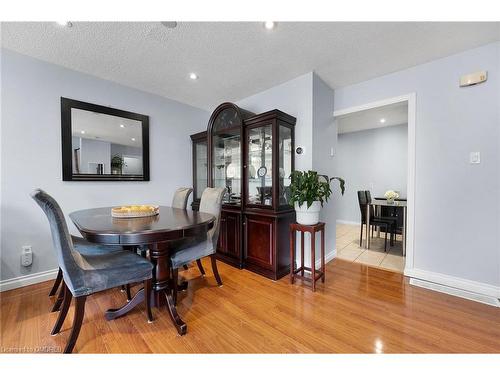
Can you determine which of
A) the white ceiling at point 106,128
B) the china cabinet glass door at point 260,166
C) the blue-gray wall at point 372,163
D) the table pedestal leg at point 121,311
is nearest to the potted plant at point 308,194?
the china cabinet glass door at point 260,166

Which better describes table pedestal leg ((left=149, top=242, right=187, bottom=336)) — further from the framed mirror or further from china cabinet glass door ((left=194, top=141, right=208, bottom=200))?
china cabinet glass door ((left=194, top=141, right=208, bottom=200))

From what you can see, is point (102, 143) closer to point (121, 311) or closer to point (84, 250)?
point (84, 250)

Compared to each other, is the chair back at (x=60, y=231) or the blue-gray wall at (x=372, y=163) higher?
the blue-gray wall at (x=372, y=163)

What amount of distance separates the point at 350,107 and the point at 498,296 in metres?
2.43

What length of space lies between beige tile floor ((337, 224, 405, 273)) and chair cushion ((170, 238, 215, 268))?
2.06 metres

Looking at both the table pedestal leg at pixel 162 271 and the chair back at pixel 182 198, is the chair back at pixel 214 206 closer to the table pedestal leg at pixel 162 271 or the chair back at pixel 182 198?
the chair back at pixel 182 198

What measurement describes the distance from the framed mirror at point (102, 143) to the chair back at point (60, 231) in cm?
151

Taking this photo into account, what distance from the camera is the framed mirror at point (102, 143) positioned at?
2467 millimetres

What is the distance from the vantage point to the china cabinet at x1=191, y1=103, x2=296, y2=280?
2430mm

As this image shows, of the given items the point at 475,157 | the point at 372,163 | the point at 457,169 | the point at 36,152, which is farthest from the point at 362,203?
the point at 36,152

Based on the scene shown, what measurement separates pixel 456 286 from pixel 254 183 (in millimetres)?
2342
